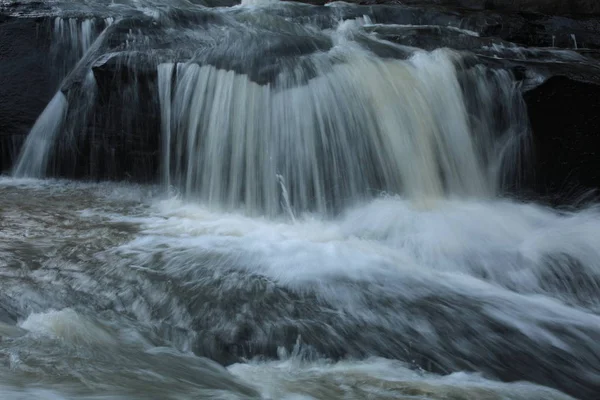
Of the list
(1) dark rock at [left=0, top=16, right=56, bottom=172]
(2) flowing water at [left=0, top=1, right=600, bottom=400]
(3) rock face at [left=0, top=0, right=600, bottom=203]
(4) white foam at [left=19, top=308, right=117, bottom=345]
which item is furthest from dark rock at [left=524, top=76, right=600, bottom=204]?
(1) dark rock at [left=0, top=16, right=56, bottom=172]

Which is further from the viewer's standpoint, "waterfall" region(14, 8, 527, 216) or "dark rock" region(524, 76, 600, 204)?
"dark rock" region(524, 76, 600, 204)

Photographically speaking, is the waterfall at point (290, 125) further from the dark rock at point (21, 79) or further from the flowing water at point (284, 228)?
the dark rock at point (21, 79)

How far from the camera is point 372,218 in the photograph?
4871 millimetres

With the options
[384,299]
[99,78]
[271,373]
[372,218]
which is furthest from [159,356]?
[99,78]

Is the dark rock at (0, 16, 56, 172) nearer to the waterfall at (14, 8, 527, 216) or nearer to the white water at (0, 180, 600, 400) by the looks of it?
the waterfall at (14, 8, 527, 216)

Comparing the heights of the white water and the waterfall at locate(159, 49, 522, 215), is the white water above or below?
below

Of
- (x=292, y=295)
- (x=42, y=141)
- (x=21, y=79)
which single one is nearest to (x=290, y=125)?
(x=292, y=295)

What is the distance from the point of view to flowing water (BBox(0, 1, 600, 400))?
8.99 ft

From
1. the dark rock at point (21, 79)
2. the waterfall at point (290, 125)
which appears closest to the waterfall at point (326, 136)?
the waterfall at point (290, 125)

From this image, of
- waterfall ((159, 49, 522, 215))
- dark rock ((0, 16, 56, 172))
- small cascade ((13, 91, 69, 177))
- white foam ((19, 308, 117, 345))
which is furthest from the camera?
dark rock ((0, 16, 56, 172))

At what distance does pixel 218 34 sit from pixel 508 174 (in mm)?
3706

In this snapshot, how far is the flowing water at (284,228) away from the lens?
2.74 metres

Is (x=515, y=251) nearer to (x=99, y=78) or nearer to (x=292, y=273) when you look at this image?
(x=292, y=273)

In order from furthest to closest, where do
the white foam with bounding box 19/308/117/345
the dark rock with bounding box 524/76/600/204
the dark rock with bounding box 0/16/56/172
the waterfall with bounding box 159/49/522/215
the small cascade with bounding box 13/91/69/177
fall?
the dark rock with bounding box 0/16/56/172 → the small cascade with bounding box 13/91/69/177 → the dark rock with bounding box 524/76/600/204 → the waterfall with bounding box 159/49/522/215 → the white foam with bounding box 19/308/117/345
